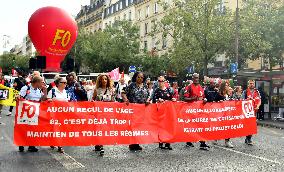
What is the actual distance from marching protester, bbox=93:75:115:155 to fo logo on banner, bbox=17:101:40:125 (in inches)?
56.3

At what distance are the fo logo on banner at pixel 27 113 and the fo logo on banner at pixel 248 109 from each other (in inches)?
211

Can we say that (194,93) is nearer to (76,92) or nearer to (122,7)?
(76,92)

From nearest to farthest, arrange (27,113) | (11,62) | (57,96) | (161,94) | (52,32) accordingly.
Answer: (27,113), (57,96), (161,94), (52,32), (11,62)

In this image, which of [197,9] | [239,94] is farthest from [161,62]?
[239,94]

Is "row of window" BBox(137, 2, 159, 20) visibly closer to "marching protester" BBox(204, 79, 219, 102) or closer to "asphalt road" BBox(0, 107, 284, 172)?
"marching protester" BBox(204, 79, 219, 102)

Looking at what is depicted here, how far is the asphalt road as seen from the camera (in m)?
8.66

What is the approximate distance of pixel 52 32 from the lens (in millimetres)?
36156

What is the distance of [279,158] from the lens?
1024cm

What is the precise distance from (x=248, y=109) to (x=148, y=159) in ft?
13.1

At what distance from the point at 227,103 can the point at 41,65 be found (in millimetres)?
14096

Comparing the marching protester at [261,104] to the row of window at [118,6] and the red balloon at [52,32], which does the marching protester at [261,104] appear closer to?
the red balloon at [52,32]

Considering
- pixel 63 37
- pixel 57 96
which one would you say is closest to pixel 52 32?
pixel 63 37

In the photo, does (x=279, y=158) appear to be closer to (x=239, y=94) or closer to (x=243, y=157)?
(x=243, y=157)

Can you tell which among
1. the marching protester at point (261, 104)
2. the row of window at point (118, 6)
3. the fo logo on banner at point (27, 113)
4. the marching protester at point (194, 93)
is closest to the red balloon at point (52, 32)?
the marching protester at point (261, 104)
